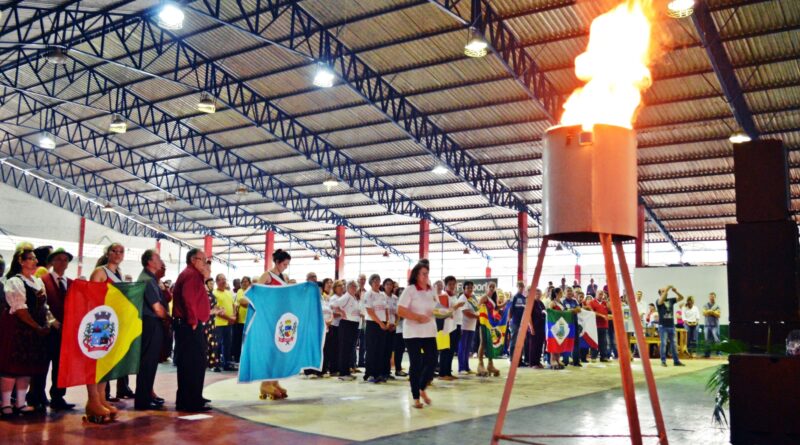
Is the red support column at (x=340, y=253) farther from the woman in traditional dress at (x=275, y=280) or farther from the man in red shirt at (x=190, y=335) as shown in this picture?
the man in red shirt at (x=190, y=335)

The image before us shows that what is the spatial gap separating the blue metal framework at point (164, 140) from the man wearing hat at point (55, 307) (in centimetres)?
1462

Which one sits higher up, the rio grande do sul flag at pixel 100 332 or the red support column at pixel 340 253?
the red support column at pixel 340 253

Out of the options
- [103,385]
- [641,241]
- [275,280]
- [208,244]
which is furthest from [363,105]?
[208,244]

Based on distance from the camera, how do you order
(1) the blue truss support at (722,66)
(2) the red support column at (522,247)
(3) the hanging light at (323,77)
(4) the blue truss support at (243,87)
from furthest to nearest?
1. (2) the red support column at (522,247)
2. (4) the blue truss support at (243,87)
3. (3) the hanging light at (323,77)
4. (1) the blue truss support at (722,66)

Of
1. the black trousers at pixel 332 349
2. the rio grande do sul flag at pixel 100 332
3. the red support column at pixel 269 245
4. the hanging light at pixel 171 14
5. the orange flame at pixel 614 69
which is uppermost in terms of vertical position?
the hanging light at pixel 171 14

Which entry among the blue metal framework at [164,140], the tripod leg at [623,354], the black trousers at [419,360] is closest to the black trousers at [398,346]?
the black trousers at [419,360]

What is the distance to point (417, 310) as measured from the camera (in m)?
7.51

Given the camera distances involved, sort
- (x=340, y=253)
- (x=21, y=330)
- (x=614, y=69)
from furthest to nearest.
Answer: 1. (x=340, y=253)
2. (x=21, y=330)
3. (x=614, y=69)

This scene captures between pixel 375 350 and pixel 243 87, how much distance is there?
1308 centimetres

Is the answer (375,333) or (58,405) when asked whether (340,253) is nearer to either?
(375,333)

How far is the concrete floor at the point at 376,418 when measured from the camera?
5.54 meters

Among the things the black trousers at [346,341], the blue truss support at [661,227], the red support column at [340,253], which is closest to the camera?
the black trousers at [346,341]

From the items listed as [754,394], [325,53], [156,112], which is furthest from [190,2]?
A: [754,394]

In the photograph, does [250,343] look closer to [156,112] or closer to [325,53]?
[325,53]
